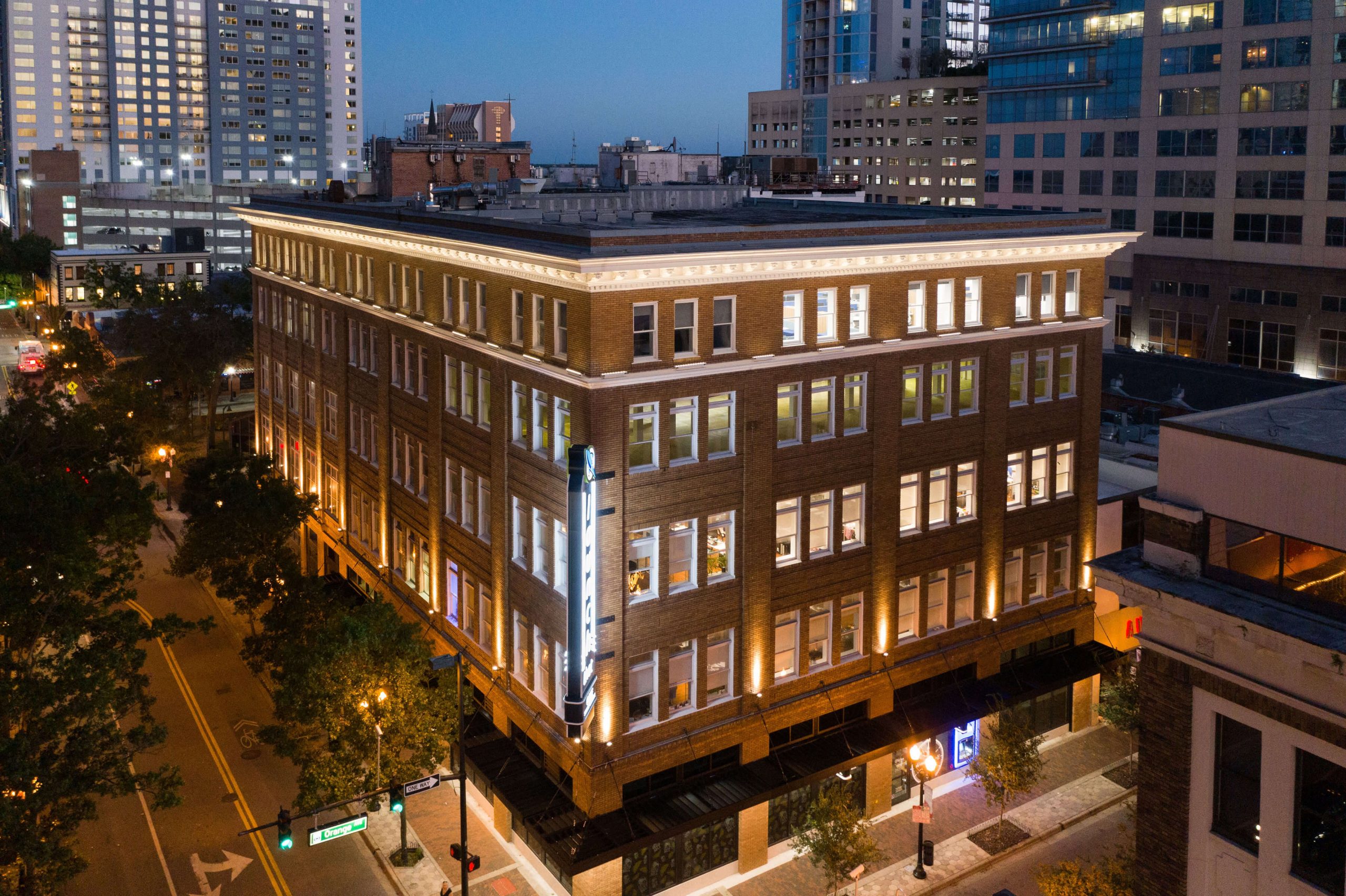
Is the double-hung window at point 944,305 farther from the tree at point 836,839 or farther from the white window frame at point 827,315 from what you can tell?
the tree at point 836,839

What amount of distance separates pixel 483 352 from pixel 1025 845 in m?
24.5

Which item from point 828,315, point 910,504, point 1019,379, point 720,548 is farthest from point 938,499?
point 720,548

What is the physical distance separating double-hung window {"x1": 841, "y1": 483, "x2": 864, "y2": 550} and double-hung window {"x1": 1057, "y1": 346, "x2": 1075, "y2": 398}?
10.3 metres

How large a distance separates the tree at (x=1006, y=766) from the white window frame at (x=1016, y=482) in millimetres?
7403

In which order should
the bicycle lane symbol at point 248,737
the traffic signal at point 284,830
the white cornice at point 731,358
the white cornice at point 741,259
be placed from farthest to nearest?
the bicycle lane symbol at point 248,737
the white cornice at point 731,358
the white cornice at point 741,259
the traffic signal at point 284,830

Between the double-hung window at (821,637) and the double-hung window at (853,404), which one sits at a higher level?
the double-hung window at (853,404)

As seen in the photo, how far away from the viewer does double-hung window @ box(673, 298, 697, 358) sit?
34.3 metres

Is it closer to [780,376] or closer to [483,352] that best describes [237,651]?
[483,352]

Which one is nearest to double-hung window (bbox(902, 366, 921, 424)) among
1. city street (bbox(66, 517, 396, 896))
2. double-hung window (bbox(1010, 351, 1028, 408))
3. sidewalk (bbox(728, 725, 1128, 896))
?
double-hung window (bbox(1010, 351, 1028, 408))

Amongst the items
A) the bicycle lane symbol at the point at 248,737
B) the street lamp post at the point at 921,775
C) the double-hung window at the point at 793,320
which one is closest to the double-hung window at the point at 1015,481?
the street lamp post at the point at 921,775

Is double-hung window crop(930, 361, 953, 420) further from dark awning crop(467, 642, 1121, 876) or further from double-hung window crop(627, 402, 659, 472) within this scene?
double-hung window crop(627, 402, 659, 472)

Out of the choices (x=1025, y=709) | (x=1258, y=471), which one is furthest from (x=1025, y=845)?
(x=1258, y=471)

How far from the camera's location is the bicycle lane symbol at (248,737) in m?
44.8

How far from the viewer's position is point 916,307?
130ft
